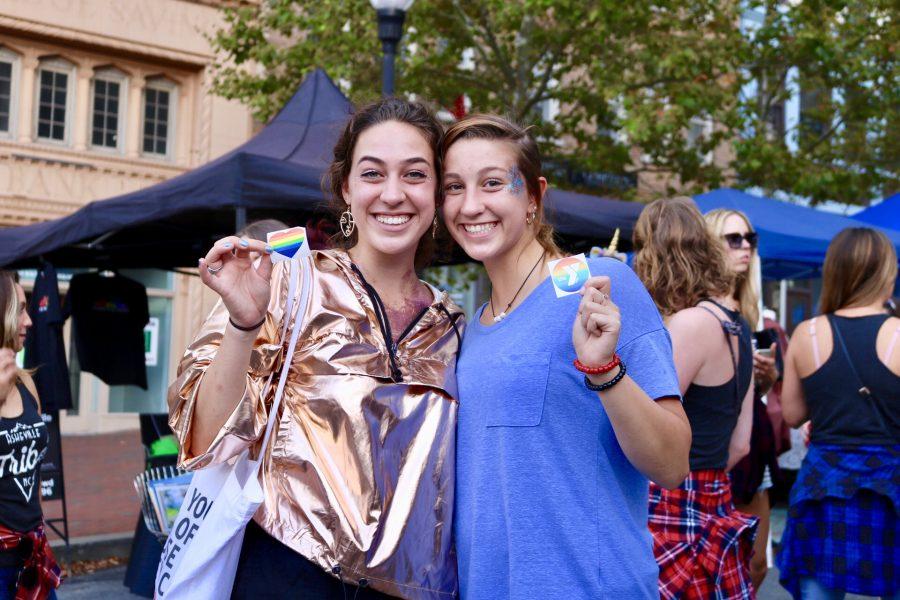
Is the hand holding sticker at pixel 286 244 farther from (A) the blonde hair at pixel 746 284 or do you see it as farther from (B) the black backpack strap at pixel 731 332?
(A) the blonde hair at pixel 746 284

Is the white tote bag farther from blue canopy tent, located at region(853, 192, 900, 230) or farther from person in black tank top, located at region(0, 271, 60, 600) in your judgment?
blue canopy tent, located at region(853, 192, 900, 230)

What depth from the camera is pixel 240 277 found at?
206cm

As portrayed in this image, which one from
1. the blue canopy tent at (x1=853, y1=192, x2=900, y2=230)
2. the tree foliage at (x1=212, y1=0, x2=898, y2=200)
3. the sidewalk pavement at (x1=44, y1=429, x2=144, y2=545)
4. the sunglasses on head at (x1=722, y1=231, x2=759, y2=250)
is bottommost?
the sidewalk pavement at (x1=44, y1=429, x2=144, y2=545)

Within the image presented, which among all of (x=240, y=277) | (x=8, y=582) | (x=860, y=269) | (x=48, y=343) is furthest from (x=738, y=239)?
(x=48, y=343)

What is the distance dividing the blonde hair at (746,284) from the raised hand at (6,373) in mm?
2884

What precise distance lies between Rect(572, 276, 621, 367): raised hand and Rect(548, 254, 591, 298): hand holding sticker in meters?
0.03

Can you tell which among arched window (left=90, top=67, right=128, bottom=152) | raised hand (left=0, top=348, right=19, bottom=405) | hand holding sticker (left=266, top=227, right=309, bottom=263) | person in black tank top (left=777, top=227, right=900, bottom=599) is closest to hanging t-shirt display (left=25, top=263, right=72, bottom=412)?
raised hand (left=0, top=348, right=19, bottom=405)

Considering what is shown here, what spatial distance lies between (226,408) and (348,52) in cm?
1076

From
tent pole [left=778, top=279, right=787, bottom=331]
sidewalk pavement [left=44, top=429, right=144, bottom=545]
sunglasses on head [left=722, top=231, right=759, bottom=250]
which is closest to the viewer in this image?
sunglasses on head [left=722, top=231, right=759, bottom=250]

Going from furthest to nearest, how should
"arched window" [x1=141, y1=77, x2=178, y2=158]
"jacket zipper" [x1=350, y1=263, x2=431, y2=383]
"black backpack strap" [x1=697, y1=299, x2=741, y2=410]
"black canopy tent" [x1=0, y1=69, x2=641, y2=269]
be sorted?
"arched window" [x1=141, y1=77, x2=178, y2=158] → "black canopy tent" [x1=0, y1=69, x2=641, y2=269] → "black backpack strap" [x1=697, y1=299, x2=741, y2=410] → "jacket zipper" [x1=350, y1=263, x2=431, y2=383]

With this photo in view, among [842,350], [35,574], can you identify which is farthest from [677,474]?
[35,574]

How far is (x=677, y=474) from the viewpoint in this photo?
2.10 m

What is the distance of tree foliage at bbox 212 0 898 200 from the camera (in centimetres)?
1245

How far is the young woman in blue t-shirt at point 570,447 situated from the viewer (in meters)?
1.99
